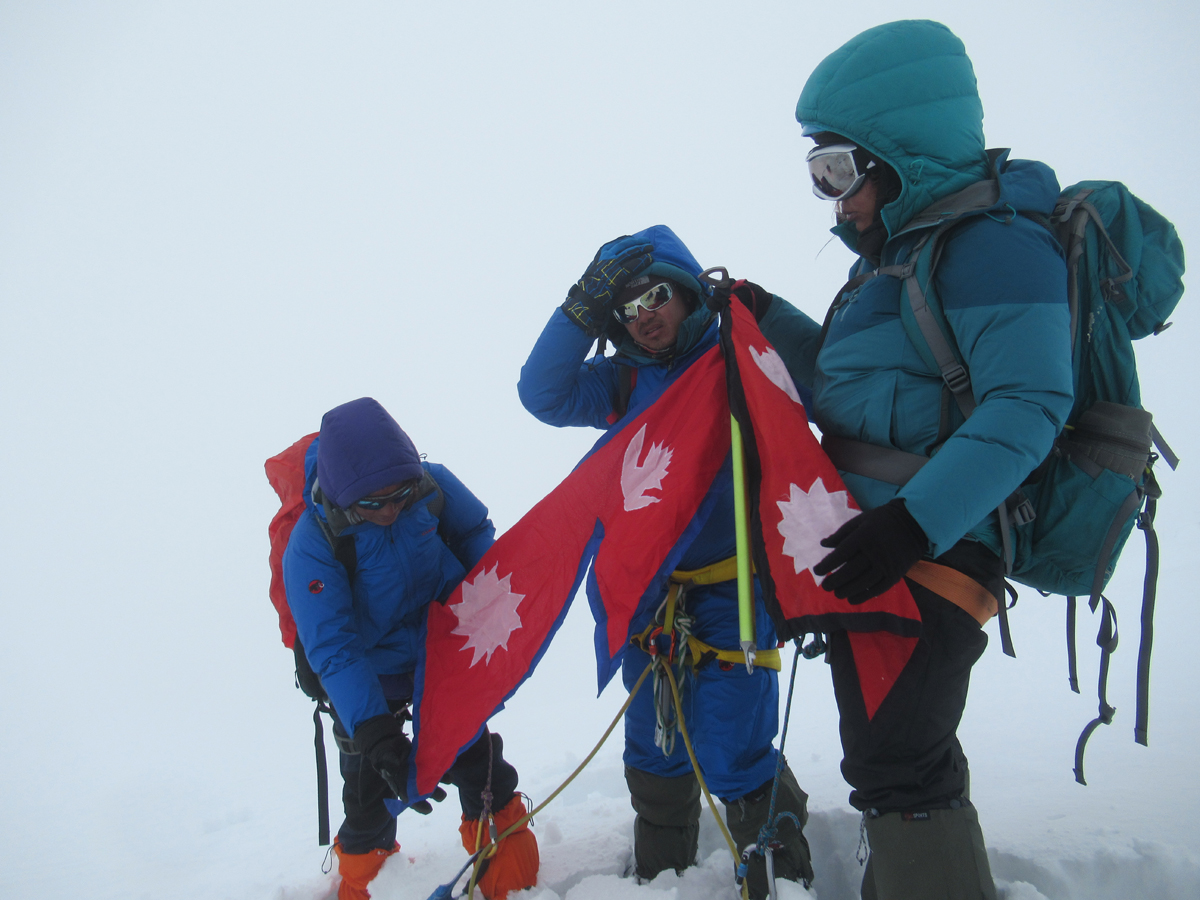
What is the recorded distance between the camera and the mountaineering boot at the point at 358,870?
2.75 meters

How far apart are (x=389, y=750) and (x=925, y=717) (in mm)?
1732

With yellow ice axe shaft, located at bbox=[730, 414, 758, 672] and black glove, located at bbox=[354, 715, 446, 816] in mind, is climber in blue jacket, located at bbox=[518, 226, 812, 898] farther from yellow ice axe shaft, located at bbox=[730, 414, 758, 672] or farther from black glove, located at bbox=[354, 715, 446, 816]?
black glove, located at bbox=[354, 715, 446, 816]

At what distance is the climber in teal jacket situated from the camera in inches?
52.2

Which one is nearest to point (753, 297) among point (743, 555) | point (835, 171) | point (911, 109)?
point (835, 171)

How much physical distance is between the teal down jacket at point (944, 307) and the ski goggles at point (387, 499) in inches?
59.7

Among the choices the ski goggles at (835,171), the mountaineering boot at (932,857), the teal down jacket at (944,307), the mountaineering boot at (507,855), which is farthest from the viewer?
the mountaineering boot at (507,855)

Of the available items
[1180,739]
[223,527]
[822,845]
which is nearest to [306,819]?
[822,845]

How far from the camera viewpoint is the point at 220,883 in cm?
329

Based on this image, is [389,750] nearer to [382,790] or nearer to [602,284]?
[382,790]

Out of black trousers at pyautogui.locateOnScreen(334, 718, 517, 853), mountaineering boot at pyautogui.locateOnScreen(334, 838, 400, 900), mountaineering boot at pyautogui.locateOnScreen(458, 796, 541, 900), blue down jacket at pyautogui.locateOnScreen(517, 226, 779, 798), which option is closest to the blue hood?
blue down jacket at pyautogui.locateOnScreen(517, 226, 779, 798)

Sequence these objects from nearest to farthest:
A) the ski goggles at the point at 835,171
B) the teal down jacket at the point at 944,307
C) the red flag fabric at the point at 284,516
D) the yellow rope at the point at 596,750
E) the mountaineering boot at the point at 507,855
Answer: the teal down jacket at the point at 944,307
the ski goggles at the point at 835,171
the yellow rope at the point at 596,750
the mountaineering boot at the point at 507,855
the red flag fabric at the point at 284,516

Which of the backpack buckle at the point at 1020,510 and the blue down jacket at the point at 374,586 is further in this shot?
the blue down jacket at the point at 374,586

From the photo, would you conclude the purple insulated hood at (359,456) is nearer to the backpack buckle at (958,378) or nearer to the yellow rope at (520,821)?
the yellow rope at (520,821)

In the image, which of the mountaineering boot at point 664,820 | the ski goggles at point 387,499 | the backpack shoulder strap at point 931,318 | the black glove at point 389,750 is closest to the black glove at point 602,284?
the ski goggles at point 387,499
